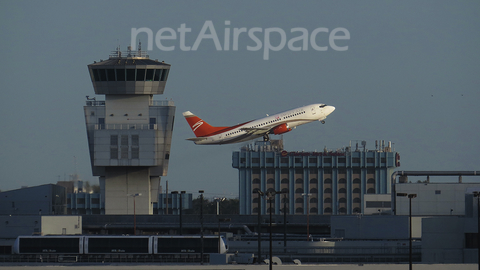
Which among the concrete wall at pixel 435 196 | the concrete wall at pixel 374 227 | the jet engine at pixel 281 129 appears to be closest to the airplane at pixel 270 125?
the jet engine at pixel 281 129

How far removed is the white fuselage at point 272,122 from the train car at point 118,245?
153 feet

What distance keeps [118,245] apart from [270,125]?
55.4m

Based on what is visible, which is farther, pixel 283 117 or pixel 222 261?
pixel 283 117

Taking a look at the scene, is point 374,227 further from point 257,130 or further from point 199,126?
point 199,126

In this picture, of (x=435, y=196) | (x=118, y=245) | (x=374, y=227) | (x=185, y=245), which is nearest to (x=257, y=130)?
(x=374, y=227)

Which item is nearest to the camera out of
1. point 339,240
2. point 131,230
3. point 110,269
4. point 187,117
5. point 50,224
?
point 110,269

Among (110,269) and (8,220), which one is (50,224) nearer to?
(8,220)

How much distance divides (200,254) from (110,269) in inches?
934

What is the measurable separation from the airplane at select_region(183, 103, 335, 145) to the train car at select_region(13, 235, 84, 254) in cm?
4811

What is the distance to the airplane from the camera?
169500 mm

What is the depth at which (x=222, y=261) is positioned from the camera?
363 ft

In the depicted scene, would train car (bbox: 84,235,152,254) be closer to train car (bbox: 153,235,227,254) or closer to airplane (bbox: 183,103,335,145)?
train car (bbox: 153,235,227,254)

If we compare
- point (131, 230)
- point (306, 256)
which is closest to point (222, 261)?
point (306, 256)

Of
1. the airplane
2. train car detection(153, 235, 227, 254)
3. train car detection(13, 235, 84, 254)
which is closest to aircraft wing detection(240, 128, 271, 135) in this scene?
the airplane
